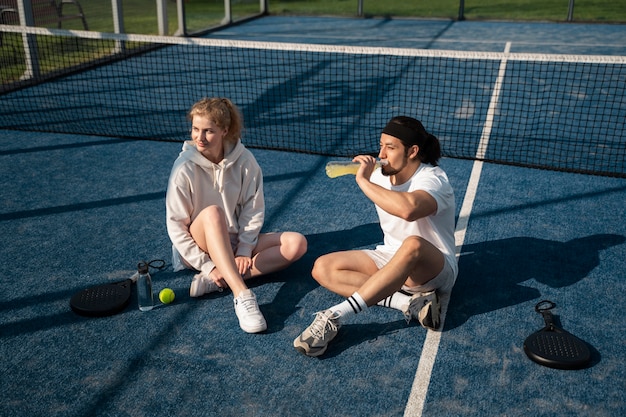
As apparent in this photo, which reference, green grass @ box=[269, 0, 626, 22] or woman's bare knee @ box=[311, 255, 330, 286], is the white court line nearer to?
woman's bare knee @ box=[311, 255, 330, 286]

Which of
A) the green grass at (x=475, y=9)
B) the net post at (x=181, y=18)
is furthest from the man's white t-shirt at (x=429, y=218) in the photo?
the green grass at (x=475, y=9)

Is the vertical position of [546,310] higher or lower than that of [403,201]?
lower

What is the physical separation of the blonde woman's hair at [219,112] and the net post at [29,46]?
7.63 m

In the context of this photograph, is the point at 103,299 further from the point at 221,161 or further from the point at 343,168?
the point at 343,168

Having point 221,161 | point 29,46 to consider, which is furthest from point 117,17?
point 221,161

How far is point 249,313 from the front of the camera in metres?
4.34

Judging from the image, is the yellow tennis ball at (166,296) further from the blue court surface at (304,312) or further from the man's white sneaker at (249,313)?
the man's white sneaker at (249,313)

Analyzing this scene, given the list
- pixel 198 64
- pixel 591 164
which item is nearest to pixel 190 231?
pixel 591 164

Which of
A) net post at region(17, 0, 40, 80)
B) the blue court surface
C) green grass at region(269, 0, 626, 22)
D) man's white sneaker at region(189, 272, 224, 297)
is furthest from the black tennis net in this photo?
green grass at region(269, 0, 626, 22)

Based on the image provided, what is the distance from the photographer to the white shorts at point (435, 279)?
4.36 meters

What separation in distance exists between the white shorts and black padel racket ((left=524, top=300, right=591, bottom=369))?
1.96ft

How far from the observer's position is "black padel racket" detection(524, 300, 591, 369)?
396cm

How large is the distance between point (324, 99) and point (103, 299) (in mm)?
6420

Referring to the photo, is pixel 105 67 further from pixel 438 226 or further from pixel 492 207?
pixel 438 226
